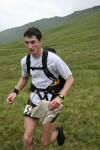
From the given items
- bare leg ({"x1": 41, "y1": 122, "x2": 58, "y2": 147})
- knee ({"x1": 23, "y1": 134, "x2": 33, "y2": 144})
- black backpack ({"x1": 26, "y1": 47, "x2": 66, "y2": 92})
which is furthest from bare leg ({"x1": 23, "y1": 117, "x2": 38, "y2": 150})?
black backpack ({"x1": 26, "y1": 47, "x2": 66, "y2": 92})

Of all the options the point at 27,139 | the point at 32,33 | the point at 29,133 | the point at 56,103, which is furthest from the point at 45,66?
the point at 27,139

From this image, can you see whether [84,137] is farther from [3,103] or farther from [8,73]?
[8,73]

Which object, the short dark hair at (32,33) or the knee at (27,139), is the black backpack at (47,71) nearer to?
the short dark hair at (32,33)

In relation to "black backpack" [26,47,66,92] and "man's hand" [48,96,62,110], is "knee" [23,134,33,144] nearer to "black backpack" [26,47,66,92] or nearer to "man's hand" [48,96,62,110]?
"man's hand" [48,96,62,110]

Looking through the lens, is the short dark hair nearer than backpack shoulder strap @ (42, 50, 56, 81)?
Yes

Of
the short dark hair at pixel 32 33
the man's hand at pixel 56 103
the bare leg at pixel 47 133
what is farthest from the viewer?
the bare leg at pixel 47 133

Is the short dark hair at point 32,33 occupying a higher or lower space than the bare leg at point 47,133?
higher

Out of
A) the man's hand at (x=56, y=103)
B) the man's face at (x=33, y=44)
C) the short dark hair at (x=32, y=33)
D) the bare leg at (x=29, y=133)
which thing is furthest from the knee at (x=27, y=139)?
the short dark hair at (x=32, y=33)

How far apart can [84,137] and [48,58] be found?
4140 millimetres

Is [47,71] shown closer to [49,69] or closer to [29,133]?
[49,69]

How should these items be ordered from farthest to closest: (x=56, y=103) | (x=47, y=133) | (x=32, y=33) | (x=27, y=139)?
(x=47, y=133), (x=27, y=139), (x=32, y=33), (x=56, y=103)

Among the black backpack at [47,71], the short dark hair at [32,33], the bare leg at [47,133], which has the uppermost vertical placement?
the short dark hair at [32,33]

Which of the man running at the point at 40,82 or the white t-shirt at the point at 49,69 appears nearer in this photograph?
the man running at the point at 40,82

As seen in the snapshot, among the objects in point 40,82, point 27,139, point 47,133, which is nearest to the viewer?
point 27,139
